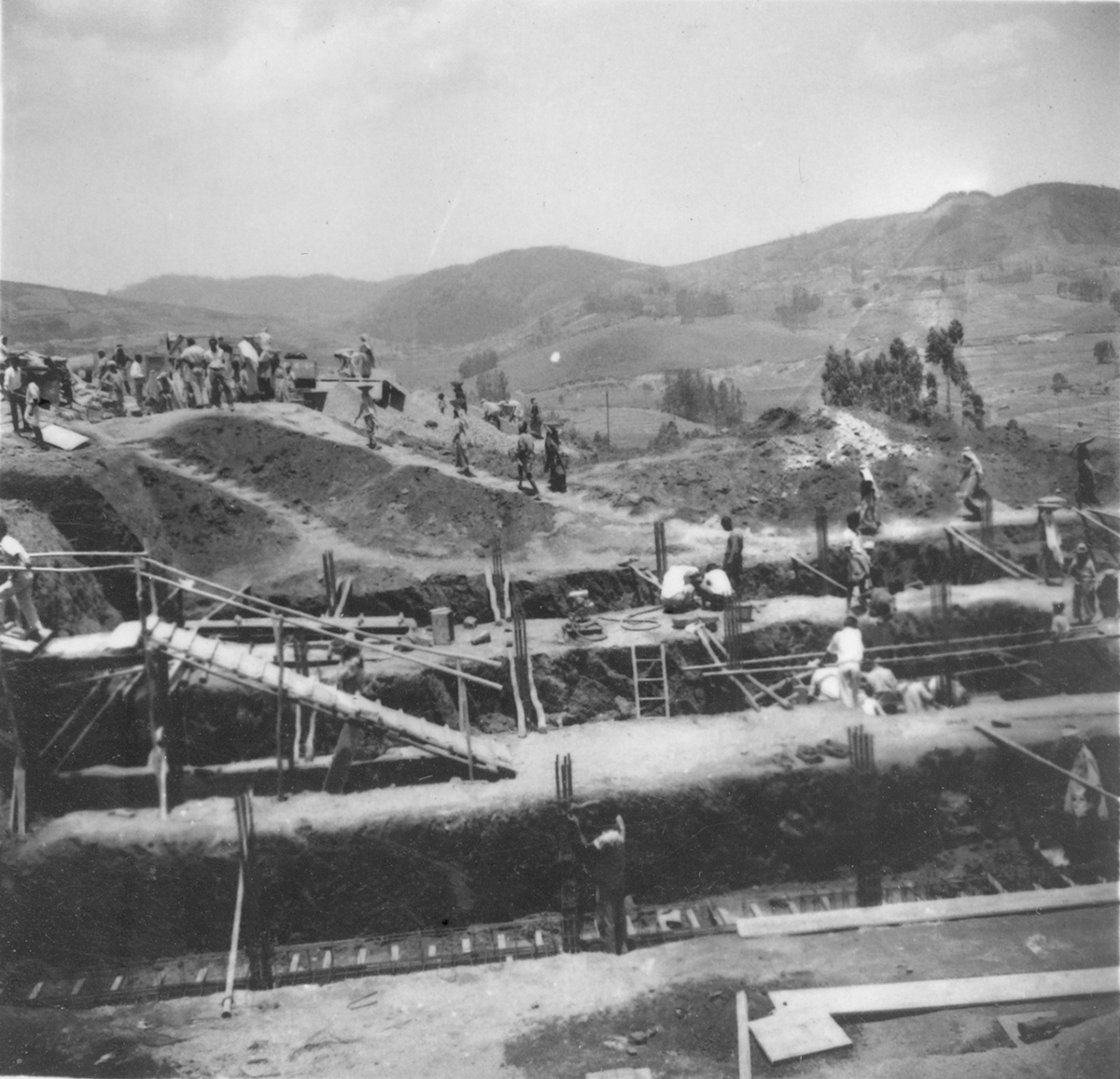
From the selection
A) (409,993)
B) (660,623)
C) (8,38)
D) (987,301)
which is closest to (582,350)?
(987,301)

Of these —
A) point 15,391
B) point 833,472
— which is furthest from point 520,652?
point 833,472

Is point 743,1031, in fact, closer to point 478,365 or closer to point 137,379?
point 137,379

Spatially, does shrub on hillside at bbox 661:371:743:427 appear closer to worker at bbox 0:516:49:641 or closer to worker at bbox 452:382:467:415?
worker at bbox 452:382:467:415

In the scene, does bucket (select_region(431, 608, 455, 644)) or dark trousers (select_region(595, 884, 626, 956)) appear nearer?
dark trousers (select_region(595, 884, 626, 956))

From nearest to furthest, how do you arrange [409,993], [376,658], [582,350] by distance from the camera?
1. [409,993]
2. [376,658]
3. [582,350]

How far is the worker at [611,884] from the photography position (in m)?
7.72

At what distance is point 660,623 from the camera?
13008 mm

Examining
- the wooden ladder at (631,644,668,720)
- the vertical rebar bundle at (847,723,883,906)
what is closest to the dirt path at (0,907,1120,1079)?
the vertical rebar bundle at (847,723,883,906)

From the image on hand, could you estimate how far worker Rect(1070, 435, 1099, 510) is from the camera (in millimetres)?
13289

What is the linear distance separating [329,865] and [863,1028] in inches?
196

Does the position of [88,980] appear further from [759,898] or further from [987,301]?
[987,301]

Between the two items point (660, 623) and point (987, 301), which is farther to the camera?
point (987, 301)

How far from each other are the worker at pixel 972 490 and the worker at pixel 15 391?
49.9 feet

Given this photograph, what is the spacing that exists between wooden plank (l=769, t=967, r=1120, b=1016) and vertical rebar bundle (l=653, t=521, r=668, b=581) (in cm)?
826
